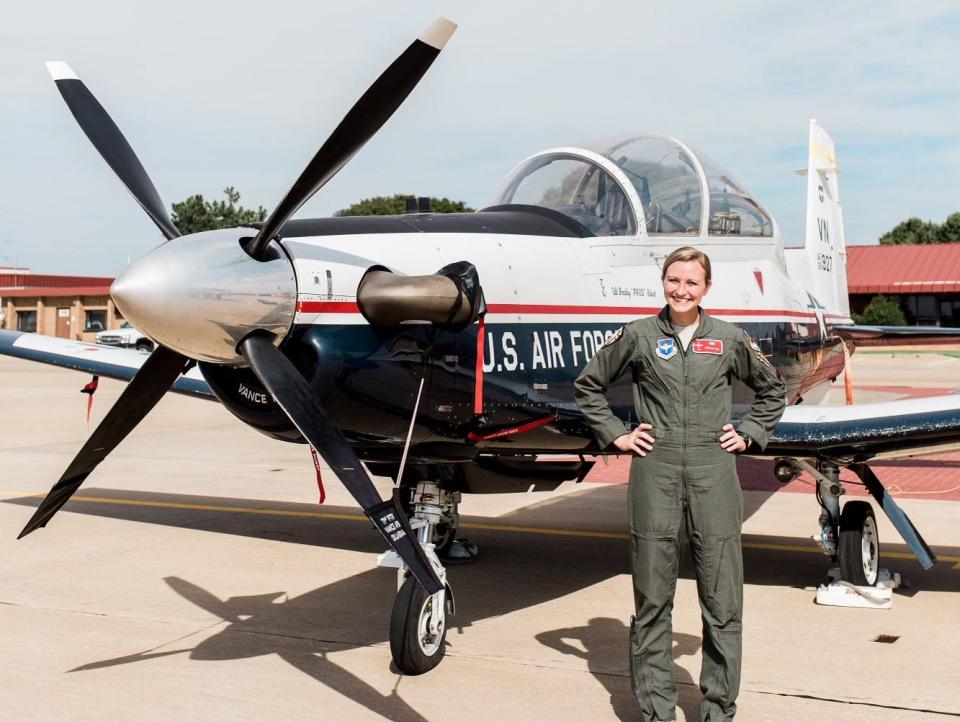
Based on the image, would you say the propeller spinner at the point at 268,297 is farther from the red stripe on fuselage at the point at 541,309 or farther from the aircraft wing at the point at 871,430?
the aircraft wing at the point at 871,430

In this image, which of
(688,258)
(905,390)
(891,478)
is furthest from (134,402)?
(905,390)

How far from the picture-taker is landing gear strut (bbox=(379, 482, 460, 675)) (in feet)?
15.8

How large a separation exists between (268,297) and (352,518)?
502cm

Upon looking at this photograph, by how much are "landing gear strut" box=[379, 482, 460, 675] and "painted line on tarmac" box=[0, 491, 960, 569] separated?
3.17 m

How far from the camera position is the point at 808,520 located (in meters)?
9.02

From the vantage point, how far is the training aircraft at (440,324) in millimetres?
4320

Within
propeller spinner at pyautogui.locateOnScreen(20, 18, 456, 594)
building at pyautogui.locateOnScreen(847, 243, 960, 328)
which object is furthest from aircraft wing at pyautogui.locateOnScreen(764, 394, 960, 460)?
building at pyautogui.locateOnScreen(847, 243, 960, 328)

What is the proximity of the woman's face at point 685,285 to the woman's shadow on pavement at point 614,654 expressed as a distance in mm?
1641

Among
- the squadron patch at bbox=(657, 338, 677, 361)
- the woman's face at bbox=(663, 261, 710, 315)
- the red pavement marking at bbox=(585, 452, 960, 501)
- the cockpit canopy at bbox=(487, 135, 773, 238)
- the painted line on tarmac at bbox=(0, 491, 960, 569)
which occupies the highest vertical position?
the cockpit canopy at bbox=(487, 135, 773, 238)

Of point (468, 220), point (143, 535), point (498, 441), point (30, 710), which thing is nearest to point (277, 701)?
point (30, 710)

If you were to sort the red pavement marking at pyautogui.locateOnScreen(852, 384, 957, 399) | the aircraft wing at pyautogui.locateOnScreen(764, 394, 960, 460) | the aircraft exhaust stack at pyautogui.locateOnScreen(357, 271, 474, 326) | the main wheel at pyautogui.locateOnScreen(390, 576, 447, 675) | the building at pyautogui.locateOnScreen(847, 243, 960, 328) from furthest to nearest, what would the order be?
the building at pyautogui.locateOnScreen(847, 243, 960, 328), the red pavement marking at pyautogui.locateOnScreen(852, 384, 957, 399), the aircraft wing at pyautogui.locateOnScreen(764, 394, 960, 460), the main wheel at pyautogui.locateOnScreen(390, 576, 447, 675), the aircraft exhaust stack at pyautogui.locateOnScreen(357, 271, 474, 326)

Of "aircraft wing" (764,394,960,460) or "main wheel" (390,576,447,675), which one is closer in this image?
"main wheel" (390,576,447,675)

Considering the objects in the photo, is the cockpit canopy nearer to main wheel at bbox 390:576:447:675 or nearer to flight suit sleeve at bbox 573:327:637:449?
flight suit sleeve at bbox 573:327:637:449

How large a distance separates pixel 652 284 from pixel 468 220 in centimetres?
144
